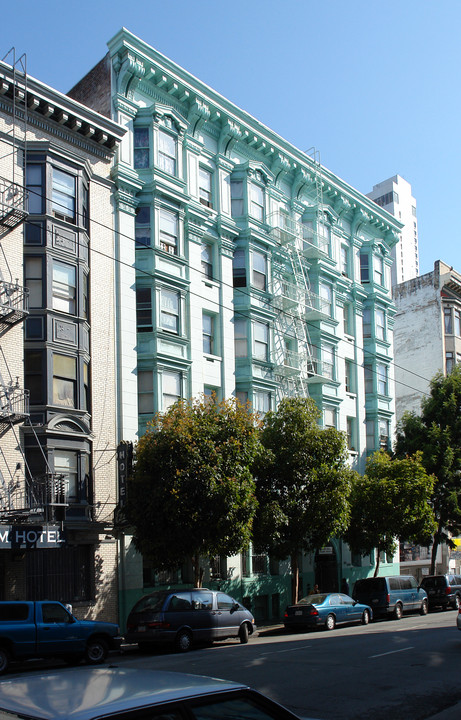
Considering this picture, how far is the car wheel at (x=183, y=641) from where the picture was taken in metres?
19.8

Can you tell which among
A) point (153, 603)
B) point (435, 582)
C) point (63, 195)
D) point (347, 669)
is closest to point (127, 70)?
point (63, 195)

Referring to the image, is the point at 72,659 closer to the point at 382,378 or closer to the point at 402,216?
the point at 382,378

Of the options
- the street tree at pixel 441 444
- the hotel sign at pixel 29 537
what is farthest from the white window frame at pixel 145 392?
the street tree at pixel 441 444

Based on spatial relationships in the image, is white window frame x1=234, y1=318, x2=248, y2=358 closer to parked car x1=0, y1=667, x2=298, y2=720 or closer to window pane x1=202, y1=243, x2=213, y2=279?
window pane x1=202, y1=243, x2=213, y2=279

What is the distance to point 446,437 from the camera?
1566 inches

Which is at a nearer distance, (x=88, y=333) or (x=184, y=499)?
(x=184, y=499)

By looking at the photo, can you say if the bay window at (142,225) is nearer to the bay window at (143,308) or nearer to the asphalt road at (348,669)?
the bay window at (143,308)

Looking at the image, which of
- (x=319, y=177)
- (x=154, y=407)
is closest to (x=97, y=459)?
(x=154, y=407)

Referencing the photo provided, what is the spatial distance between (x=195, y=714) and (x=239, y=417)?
69.0 feet

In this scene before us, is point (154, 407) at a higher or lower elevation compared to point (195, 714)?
higher

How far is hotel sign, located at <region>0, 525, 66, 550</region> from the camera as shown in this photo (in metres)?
20.7

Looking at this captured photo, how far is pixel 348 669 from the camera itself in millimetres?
14055

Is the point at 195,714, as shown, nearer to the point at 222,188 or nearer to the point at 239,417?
the point at 239,417

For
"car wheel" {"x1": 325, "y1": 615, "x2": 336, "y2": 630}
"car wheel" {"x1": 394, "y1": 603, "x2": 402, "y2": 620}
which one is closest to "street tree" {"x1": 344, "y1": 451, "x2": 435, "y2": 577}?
"car wheel" {"x1": 394, "y1": 603, "x2": 402, "y2": 620}
